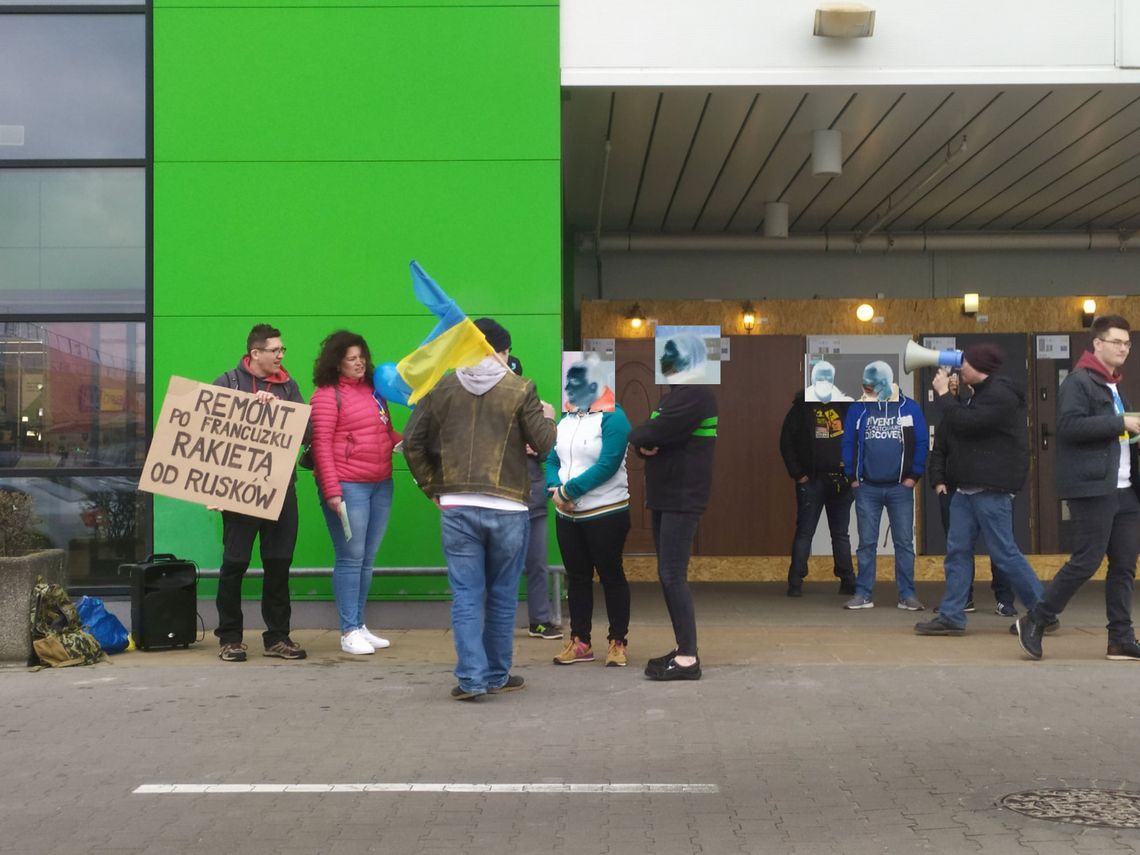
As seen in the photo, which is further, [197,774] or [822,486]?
[822,486]

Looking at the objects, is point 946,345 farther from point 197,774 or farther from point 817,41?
point 197,774

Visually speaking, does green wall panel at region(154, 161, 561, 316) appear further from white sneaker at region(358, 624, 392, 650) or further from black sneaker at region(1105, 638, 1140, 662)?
black sneaker at region(1105, 638, 1140, 662)

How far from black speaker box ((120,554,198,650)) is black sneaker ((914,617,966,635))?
198 inches

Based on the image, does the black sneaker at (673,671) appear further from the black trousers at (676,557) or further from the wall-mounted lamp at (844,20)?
the wall-mounted lamp at (844,20)

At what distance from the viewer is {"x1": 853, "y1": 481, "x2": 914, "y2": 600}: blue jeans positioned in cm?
1059

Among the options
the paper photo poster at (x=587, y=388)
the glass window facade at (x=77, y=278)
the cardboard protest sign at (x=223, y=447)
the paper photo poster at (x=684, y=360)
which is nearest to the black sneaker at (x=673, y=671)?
the paper photo poster at (x=587, y=388)

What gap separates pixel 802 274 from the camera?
14.8 m

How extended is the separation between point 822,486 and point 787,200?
128 inches

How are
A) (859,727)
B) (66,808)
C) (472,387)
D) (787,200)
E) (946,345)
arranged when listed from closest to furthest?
(66,808) < (859,727) < (472,387) < (787,200) < (946,345)

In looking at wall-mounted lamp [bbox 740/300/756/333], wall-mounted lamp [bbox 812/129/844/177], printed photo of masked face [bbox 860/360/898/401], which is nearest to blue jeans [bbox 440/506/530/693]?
printed photo of masked face [bbox 860/360/898/401]

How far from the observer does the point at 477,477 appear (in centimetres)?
666

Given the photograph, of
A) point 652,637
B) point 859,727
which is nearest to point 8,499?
point 652,637

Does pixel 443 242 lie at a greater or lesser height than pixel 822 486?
greater

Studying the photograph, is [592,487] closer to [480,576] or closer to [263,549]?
[480,576]
